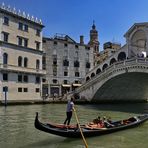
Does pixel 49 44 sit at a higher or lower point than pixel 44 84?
higher

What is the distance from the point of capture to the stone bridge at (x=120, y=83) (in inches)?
1011

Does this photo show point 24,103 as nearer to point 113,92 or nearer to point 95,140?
point 113,92

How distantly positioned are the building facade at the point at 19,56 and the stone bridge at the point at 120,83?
5.29m

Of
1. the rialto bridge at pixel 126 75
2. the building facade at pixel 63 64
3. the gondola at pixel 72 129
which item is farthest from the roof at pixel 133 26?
the gondola at pixel 72 129

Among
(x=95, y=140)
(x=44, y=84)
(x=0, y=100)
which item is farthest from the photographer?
(x=44, y=84)

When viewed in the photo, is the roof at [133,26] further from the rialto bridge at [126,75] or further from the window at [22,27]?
the window at [22,27]

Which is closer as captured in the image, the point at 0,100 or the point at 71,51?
the point at 0,100

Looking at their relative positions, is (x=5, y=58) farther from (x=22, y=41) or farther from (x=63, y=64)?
(x=63, y=64)

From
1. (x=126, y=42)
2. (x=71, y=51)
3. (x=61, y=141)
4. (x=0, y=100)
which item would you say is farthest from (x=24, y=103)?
(x=61, y=141)

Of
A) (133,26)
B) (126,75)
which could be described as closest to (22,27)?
(133,26)

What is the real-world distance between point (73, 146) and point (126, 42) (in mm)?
21666

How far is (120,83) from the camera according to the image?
1228 inches

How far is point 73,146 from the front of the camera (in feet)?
33.9

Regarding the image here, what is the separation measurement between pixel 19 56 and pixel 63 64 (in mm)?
9477
